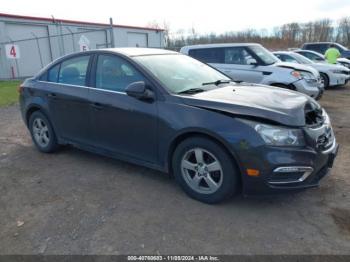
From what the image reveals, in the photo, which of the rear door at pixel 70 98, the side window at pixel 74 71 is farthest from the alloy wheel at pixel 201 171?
the side window at pixel 74 71

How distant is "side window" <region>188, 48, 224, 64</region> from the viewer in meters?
9.36

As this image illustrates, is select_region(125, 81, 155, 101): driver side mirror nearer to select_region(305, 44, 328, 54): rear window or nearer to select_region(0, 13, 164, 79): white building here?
select_region(0, 13, 164, 79): white building

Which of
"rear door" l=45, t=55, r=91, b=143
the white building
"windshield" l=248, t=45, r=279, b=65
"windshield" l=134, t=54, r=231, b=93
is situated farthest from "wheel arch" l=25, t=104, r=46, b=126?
the white building

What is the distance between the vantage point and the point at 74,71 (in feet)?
15.8

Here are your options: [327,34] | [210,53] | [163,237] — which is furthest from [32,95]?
[327,34]

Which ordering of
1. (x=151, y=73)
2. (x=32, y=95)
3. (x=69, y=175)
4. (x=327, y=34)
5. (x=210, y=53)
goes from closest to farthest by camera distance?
(x=151, y=73) → (x=69, y=175) → (x=32, y=95) → (x=210, y=53) → (x=327, y=34)

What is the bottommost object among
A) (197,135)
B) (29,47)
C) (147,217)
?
(147,217)

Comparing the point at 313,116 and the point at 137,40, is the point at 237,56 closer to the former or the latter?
the point at 313,116

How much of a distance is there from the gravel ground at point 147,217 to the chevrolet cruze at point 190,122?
0.30m

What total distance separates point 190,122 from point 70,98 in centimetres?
206

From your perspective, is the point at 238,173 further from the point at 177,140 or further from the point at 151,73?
the point at 151,73

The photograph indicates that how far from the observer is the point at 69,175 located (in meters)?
4.52

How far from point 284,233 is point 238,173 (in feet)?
2.26

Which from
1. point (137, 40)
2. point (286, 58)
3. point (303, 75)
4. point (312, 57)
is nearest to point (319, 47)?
point (312, 57)
